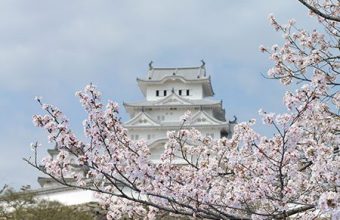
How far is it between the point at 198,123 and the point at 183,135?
28.0m

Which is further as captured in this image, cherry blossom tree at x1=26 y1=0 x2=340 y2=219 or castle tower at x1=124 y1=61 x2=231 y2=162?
castle tower at x1=124 y1=61 x2=231 y2=162

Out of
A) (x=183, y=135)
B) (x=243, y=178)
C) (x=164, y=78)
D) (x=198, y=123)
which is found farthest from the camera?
(x=164, y=78)

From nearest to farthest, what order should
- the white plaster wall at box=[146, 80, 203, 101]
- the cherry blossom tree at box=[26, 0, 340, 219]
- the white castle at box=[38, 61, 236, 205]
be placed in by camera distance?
the cherry blossom tree at box=[26, 0, 340, 219], the white castle at box=[38, 61, 236, 205], the white plaster wall at box=[146, 80, 203, 101]

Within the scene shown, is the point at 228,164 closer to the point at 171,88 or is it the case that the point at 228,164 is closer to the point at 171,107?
the point at 171,107

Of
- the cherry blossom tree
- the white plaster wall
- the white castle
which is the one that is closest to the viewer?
the cherry blossom tree

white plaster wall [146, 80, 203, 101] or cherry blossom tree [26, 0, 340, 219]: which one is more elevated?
white plaster wall [146, 80, 203, 101]

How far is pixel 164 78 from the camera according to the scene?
37375mm

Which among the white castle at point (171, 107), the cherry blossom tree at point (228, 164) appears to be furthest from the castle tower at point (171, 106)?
the cherry blossom tree at point (228, 164)

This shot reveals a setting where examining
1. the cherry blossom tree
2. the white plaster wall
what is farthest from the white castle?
the cherry blossom tree

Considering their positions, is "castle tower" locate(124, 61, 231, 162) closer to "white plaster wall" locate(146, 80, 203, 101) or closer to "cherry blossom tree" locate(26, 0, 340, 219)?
"white plaster wall" locate(146, 80, 203, 101)

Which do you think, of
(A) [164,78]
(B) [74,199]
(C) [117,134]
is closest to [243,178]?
(C) [117,134]

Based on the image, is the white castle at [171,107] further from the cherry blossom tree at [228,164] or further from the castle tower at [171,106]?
the cherry blossom tree at [228,164]

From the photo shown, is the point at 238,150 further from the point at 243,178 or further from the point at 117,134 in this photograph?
the point at 117,134

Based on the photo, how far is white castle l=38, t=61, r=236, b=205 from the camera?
3338 centimetres
